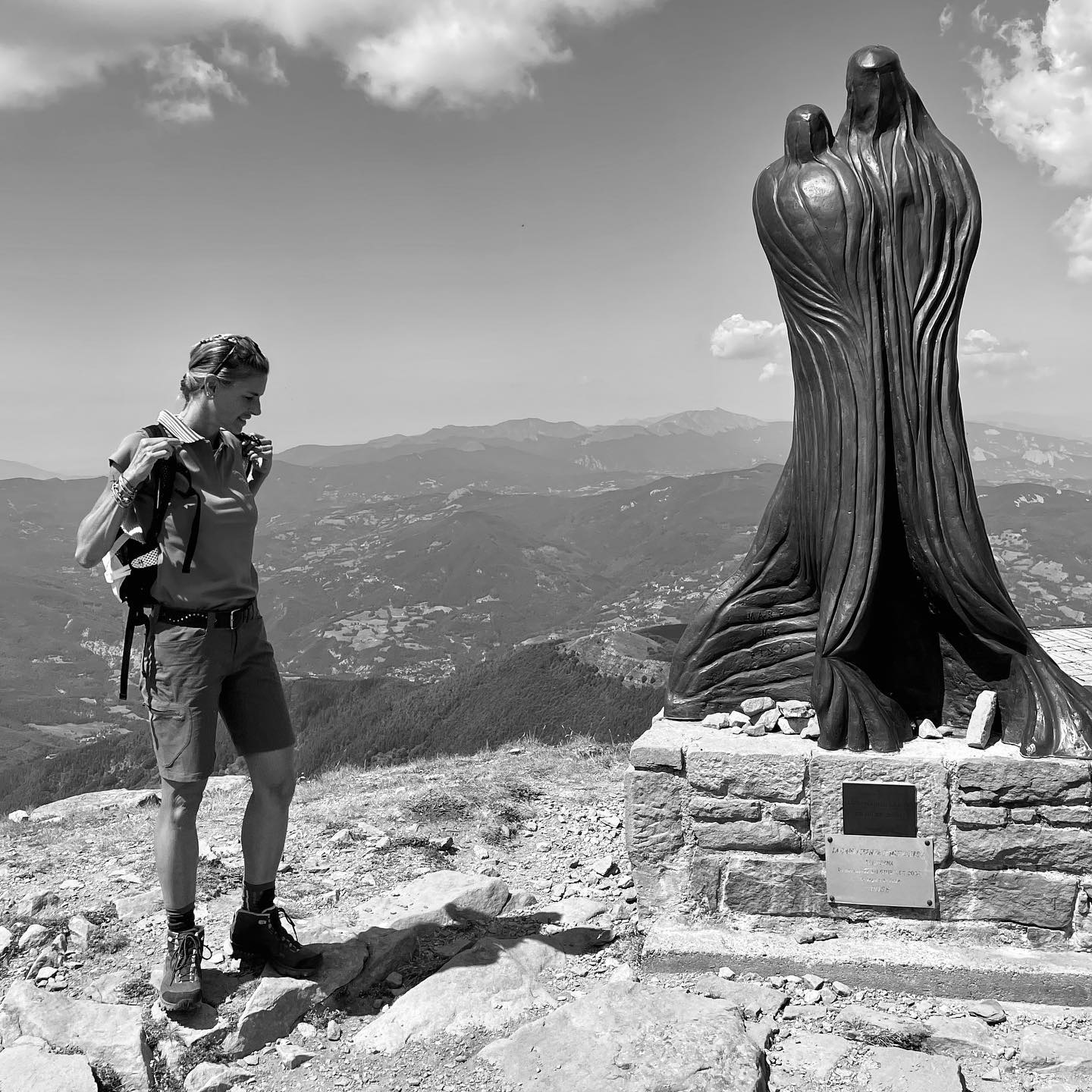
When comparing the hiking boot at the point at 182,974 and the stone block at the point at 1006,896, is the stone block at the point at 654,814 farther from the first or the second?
the hiking boot at the point at 182,974

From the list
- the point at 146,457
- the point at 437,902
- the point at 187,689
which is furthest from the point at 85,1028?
the point at 146,457

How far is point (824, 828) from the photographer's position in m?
4.17

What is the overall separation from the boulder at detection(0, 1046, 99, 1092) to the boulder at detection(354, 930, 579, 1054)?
3.17 feet

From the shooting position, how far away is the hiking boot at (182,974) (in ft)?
11.2

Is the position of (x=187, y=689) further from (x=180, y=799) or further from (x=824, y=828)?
(x=824, y=828)

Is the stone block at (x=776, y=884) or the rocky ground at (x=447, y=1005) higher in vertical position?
the stone block at (x=776, y=884)

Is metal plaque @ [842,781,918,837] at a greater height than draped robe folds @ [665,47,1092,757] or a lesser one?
lesser

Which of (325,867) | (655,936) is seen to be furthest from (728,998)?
(325,867)

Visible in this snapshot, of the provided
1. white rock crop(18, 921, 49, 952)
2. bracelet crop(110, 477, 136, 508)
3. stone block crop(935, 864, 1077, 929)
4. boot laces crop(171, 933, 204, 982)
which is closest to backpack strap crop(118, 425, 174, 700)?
bracelet crop(110, 477, 136, 508)

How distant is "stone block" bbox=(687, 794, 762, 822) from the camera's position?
4199 millimetres

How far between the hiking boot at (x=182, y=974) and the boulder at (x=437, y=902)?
1003 millimetres

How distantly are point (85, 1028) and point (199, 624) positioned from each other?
1.58 meters

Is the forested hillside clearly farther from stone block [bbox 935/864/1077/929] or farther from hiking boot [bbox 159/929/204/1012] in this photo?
hiking boot [bbox 159/929/204/1012]

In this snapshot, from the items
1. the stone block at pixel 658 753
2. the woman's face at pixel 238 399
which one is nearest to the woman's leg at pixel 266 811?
the woman's face at pixel 238 399
